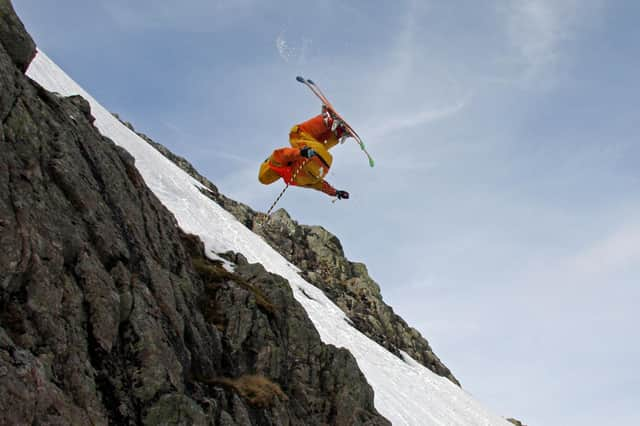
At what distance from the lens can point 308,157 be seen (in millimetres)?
21906

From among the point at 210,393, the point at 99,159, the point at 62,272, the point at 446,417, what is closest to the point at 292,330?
the point at 210,393

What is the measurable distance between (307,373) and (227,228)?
29.6 m

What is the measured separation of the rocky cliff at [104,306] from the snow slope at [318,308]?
11817 mm

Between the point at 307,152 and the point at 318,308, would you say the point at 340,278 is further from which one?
the point at 307,152

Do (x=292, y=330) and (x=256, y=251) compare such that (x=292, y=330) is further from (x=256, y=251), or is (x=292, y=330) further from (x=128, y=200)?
(x=256, y=251)

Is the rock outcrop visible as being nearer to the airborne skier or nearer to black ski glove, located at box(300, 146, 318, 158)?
Answer: the airborne skier

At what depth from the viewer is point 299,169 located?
73.7 ft

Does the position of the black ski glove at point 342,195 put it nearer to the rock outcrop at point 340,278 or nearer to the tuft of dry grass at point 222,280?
the tuft of dry grass at point 222,280

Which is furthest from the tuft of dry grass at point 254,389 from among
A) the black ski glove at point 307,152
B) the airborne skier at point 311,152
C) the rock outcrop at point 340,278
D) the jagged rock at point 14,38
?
the rock outcrop at point 340,278

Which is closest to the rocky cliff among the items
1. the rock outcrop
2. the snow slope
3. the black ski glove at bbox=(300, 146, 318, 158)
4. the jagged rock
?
the jagged rock

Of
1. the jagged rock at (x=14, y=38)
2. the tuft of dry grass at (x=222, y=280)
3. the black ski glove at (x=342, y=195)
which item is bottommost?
the tuft of dry grass at (x=222, y=280)

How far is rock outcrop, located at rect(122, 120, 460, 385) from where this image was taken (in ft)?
211

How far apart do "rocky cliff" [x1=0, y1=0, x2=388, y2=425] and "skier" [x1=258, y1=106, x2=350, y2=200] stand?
4728 mm

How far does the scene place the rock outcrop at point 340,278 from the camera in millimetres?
64188
